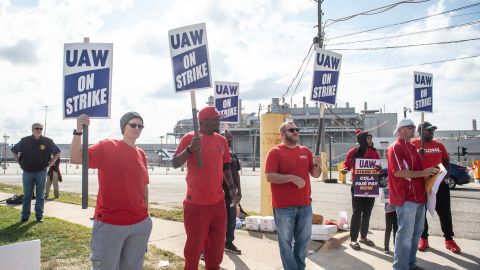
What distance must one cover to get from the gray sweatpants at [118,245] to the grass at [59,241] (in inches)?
65.8

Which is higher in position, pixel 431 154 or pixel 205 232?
pixel 431 154

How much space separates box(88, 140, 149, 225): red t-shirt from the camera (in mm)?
3510

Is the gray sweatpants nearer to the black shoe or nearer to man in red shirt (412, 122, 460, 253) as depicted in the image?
the black shoe

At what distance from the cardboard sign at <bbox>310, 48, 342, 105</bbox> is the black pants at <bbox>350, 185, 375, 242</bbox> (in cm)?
180

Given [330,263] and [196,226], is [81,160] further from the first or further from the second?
[330,263]

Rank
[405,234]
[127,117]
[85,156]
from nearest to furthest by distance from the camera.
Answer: [85,156]
[127,117]
[405,234]

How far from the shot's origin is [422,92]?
24.6ft

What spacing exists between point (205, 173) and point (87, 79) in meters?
1.58

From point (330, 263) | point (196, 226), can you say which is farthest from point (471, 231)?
point (196, 226)

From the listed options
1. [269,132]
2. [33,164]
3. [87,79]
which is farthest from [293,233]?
[33,164]

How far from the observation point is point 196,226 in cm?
426

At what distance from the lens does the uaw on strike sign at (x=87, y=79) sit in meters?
4.16

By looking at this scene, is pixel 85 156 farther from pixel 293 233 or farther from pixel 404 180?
pixel 404 180

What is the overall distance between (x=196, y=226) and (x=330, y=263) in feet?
8.23
